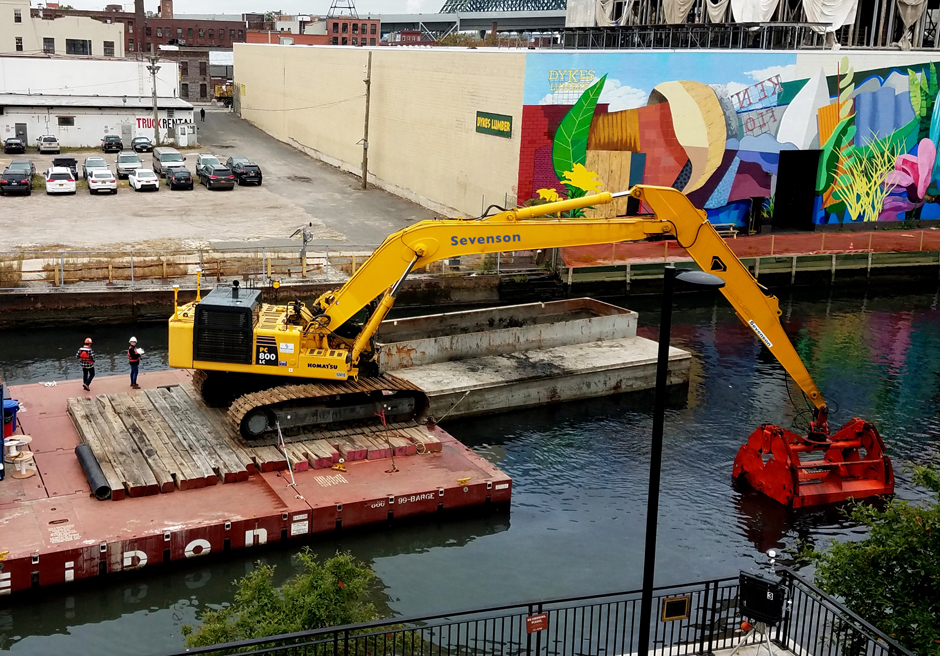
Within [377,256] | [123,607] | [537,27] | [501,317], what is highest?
[537,27]

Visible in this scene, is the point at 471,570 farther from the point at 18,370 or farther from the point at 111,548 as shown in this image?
the point at 18,370

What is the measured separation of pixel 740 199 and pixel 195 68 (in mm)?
88686

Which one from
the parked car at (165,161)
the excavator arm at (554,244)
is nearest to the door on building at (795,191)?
the excavator arm at (554,244)

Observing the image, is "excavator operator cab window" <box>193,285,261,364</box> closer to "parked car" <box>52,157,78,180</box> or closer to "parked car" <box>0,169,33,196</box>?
"parked car" <box>0,169,33,196</box>

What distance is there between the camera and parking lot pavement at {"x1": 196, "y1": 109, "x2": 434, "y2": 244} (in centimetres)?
4938

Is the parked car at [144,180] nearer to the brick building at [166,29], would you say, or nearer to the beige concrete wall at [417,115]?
the beige concrete wall at [417,115]

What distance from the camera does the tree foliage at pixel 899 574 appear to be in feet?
39.4

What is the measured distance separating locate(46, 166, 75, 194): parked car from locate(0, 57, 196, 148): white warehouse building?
20.7 metres

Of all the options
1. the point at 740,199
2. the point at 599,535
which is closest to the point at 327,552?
the point at 599,535

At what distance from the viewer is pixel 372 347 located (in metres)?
24.2

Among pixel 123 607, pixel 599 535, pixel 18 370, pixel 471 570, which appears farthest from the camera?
pixel 18 370

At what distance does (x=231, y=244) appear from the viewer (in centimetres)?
4281

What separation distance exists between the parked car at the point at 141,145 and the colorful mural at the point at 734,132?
122 ft

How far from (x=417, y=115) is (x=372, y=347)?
1347 inches
